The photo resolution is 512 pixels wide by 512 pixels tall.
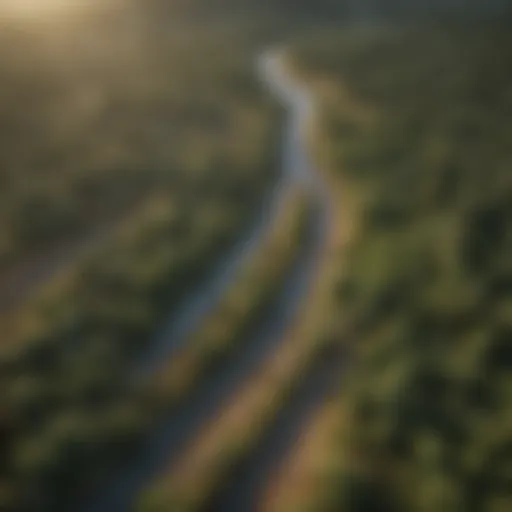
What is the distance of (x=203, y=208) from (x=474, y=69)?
55.6 feet

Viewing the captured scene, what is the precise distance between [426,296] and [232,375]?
4.53m

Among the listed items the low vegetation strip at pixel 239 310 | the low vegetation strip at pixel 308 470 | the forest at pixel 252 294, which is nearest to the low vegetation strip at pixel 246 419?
the forest at pixel 252 294

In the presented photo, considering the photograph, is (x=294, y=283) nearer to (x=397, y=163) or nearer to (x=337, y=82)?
(x=397, y=163)

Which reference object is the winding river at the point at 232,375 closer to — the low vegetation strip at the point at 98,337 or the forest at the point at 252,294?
the forest at the point at 252,294

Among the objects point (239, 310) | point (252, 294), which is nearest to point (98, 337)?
point (239, 310)

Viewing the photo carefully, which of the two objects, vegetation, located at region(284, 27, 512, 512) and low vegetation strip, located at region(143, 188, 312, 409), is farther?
low vegetation strip, located at region(143, 188, 312, 409)

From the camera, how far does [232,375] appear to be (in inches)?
526

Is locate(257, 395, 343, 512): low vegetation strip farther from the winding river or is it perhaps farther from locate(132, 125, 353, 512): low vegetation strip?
locate(132, 125, 353, 512): low vegetation strip

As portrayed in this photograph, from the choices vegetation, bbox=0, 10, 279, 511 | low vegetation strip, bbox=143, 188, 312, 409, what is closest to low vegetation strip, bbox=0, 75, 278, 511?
vegetation, bbox=0, 10, 279, 511

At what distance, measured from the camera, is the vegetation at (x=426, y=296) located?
1098 centimetres

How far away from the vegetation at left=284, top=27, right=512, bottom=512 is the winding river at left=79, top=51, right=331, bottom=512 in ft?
3.17

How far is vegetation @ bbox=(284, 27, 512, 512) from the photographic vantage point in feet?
36.0

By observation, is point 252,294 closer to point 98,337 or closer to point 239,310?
point 239,310

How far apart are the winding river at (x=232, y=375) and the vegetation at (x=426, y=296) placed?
3.17 ft
